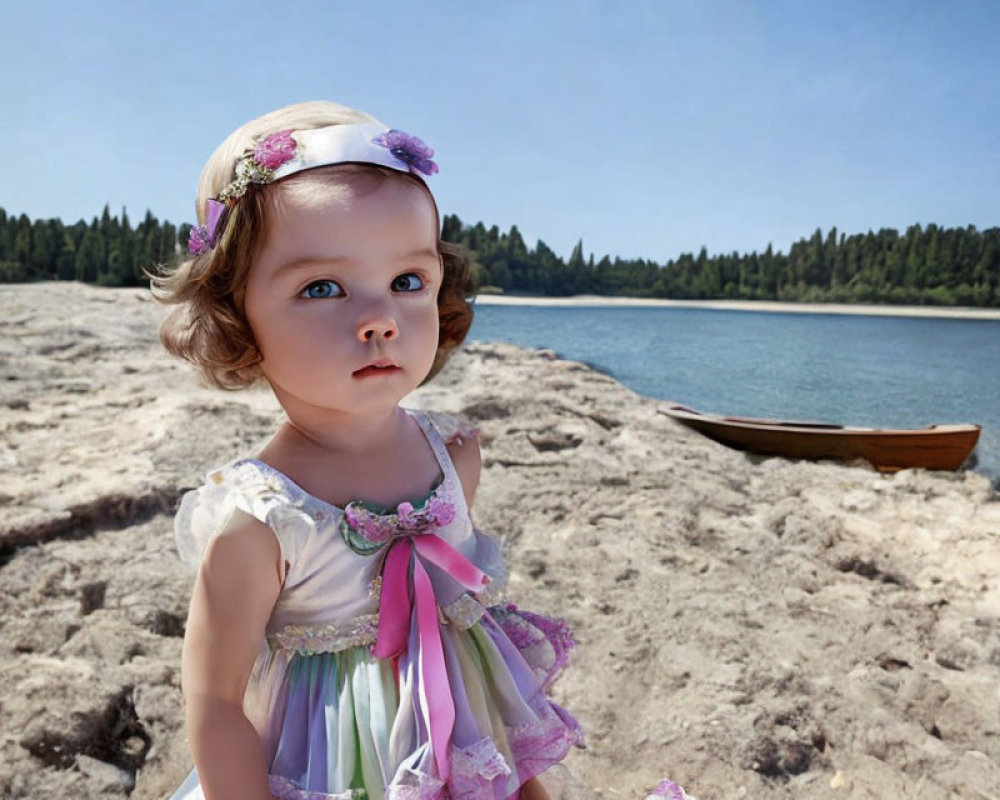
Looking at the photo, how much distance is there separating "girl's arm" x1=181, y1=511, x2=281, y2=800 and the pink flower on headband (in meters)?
0.55

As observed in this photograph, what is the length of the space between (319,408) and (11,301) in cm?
648

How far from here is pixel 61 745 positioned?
1.54 meters

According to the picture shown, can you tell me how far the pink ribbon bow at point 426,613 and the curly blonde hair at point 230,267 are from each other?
1.37 ft

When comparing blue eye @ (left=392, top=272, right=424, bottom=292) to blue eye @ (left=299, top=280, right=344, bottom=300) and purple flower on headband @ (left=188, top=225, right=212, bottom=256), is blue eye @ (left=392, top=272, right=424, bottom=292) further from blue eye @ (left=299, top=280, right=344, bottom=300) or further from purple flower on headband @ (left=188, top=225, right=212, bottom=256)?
purple flower on headband @ (left=188, top=225, right=212, bottom=256)

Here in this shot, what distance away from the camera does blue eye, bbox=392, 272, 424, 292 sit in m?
1.26

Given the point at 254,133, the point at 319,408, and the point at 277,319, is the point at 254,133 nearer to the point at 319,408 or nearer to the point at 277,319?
the point at 277,319

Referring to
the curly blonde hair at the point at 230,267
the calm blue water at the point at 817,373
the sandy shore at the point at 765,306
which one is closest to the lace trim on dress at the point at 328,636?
the curly blonde hair at the point at 230,267

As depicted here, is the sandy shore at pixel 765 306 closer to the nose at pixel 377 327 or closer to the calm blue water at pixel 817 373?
the calm blue water at pixel 817 373

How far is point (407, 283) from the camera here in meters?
1.27

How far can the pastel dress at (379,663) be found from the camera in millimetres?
1137

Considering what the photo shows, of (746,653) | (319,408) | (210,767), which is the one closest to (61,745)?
(210,767)

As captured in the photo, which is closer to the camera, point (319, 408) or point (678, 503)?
point (319, 408)

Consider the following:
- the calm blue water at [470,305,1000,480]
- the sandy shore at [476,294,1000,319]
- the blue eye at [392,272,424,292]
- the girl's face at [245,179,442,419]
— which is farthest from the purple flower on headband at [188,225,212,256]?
the sandy shore at [476,294,1000,319]

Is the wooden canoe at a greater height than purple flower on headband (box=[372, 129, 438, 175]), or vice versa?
purple flower on headband (box=[372, 129, 438, 175])
